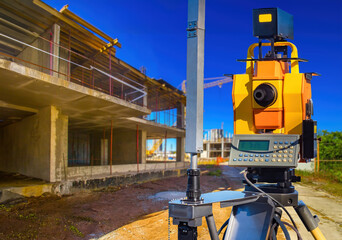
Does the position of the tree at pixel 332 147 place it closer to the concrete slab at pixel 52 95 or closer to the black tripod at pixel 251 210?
the concrete slab at pixel 52 95

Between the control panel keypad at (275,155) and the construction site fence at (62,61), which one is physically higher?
the construction site fence at (62,61)

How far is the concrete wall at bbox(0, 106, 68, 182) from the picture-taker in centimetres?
844

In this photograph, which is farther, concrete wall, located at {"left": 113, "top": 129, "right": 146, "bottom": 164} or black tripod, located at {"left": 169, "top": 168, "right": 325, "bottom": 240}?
concrete wall, located at {"left": 113, "top": 129, "right": 146, "bottom": 164}

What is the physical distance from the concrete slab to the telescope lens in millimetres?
5511

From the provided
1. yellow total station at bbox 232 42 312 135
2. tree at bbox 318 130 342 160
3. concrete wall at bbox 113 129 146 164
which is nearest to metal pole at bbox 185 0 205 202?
yellow total station at bbox 232 42 312 135

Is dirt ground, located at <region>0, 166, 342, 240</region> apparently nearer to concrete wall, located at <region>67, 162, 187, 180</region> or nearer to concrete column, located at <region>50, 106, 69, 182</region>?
concrete column, located at <region>50, 106, 69, 182</region>

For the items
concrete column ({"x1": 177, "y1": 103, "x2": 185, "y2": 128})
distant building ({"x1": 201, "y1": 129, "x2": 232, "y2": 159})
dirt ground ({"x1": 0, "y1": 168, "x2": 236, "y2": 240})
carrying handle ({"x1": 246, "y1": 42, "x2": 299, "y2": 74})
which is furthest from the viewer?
distant building ({"x1": 201, "y1": 129, "x2": 232, "y2": 159})

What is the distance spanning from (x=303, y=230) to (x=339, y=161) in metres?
10.7

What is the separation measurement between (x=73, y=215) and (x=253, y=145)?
5.74 metres

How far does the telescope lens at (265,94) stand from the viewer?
63.5 inches

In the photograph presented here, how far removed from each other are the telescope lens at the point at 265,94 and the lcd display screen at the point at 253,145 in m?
0.30

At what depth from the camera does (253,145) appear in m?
1.51

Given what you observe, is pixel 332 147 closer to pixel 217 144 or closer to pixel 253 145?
pixel 253 145

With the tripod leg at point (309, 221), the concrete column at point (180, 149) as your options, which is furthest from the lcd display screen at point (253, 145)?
the concrete column at point (180, 149)
